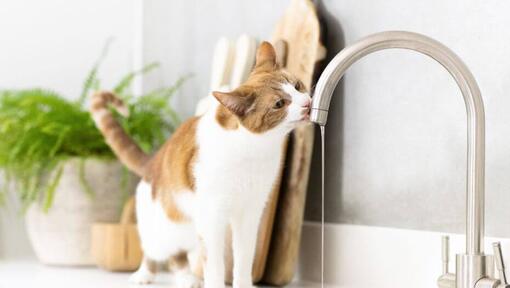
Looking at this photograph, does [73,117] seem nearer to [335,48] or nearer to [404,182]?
[335,48]

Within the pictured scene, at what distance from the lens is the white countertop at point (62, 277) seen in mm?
1773

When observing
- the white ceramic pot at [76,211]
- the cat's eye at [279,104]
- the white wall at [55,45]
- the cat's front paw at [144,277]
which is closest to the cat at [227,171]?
the cat's eye at [279,104]

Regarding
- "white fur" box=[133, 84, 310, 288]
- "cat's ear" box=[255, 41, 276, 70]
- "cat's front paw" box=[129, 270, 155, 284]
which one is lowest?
"cat's front paw" box=[129, 270, 155, 284]

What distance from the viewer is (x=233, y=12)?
211 centimetres

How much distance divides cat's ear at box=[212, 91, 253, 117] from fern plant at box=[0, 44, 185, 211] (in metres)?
0.86

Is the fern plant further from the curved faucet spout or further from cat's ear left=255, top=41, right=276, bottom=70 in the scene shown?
the curved faucet spout

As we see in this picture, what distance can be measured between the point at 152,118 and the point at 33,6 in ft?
1.86

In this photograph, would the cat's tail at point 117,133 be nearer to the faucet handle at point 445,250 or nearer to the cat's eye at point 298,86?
the cat's eye at point 298,86

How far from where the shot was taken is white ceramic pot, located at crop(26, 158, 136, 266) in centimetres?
214

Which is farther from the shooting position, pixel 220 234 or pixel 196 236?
pixel 196 236

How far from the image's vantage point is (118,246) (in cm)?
205

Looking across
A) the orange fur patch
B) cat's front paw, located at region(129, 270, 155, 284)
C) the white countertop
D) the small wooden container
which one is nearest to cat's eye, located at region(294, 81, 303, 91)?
the orange fur patch

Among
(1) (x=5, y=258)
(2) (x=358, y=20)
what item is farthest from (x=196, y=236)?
(1) (x=5, y=258)

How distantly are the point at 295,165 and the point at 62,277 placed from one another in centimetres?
63
